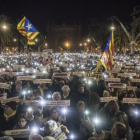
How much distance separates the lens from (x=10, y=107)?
784 centimetres

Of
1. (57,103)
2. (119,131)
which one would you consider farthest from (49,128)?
(57,103)

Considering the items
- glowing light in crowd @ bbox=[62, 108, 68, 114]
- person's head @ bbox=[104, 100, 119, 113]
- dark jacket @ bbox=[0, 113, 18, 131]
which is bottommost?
dark jacket @ bbox=[0, 113, 18, 131]

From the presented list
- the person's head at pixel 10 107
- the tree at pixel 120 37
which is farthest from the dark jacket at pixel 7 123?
the tree at pixel 120 37

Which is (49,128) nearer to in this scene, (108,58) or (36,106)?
(36,106)

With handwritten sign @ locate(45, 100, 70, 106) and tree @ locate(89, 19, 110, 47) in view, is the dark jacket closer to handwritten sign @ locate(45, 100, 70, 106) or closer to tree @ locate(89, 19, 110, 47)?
handwritten sign @ locate(45, 100, 70, 106)

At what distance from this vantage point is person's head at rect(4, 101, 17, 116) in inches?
294

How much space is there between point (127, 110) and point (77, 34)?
290 ft

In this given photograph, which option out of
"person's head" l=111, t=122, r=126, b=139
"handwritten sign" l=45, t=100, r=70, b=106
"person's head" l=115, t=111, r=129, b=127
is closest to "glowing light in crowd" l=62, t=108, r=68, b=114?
"handwritten sign" l=45, t=100, r=70, b=106

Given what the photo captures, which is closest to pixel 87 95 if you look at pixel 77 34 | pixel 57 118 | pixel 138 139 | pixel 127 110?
pixel 127 110

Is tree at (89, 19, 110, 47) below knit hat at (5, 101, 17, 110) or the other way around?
the other way around

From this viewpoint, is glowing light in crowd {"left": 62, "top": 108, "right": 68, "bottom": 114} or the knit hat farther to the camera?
the knit hat

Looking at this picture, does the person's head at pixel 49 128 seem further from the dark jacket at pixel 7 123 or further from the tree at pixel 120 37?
the tree at pixel 120 37

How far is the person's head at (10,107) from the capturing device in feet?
24.5

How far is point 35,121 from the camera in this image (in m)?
7.06
